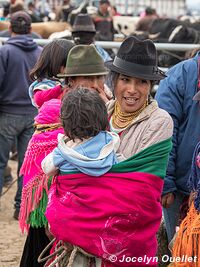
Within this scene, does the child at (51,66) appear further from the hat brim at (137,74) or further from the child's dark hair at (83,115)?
the child's dark hair at (83,115)

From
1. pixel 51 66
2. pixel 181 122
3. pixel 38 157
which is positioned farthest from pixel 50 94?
pixel 181 122

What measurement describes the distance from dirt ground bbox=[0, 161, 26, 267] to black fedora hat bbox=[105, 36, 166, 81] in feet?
9.00

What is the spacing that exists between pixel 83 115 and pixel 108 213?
1.66 ft

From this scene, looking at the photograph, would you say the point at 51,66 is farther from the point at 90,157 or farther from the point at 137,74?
the point at 90,157

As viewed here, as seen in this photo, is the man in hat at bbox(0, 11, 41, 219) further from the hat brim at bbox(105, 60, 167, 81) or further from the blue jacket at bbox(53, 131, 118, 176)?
the blue jacket at bbox(53, 131, 118, 176)

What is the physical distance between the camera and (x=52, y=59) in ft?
15.9

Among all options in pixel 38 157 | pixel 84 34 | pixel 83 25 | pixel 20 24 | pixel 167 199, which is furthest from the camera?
pixel 83 25

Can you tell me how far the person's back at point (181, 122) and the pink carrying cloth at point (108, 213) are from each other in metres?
0.98

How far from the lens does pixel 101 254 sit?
3.63 m

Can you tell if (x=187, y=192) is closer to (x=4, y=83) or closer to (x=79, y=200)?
(x=79, y=200)

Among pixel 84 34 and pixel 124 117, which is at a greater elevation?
pixel 124 117

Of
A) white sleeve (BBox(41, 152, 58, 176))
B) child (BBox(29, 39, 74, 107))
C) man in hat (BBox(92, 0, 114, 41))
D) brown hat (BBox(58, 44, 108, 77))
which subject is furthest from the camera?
man in hat (BBox(92, 0, 114, 41))

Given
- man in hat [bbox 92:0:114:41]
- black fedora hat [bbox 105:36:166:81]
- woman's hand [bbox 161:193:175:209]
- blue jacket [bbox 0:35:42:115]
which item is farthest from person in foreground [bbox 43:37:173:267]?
man in hat [bbox 92:0:114:41]

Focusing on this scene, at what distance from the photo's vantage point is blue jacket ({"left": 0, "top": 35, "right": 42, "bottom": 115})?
7.55 metres
